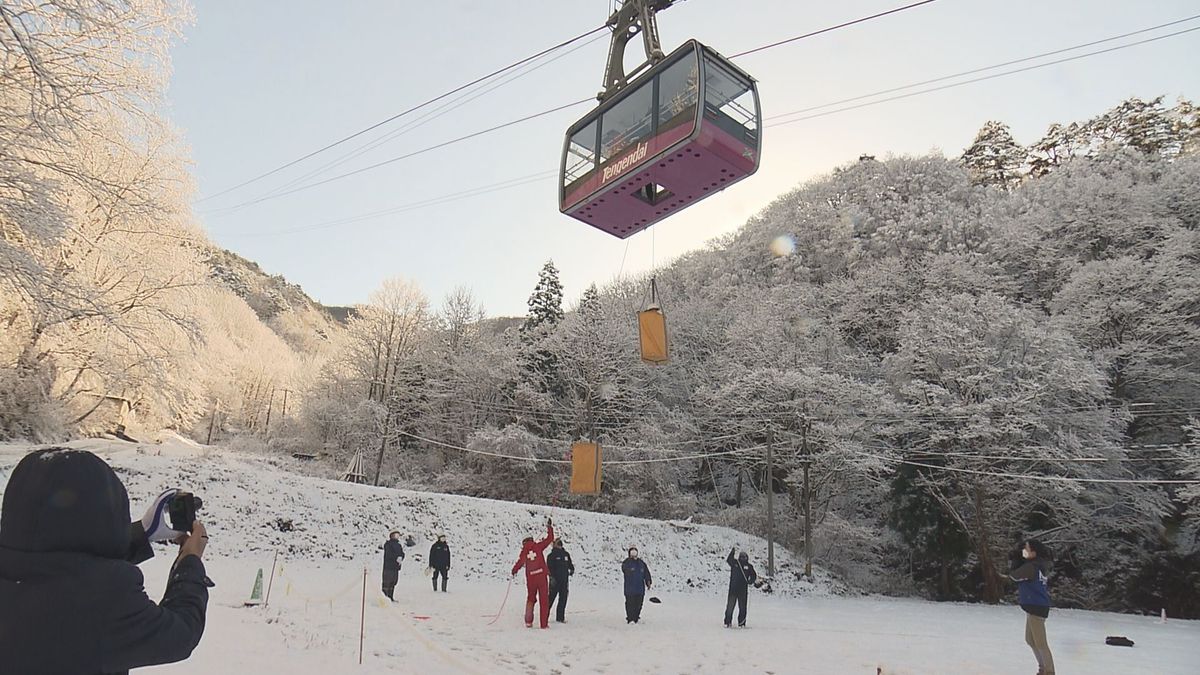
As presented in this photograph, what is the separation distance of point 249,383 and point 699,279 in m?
57.0

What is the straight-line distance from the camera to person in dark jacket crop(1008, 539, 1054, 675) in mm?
7914

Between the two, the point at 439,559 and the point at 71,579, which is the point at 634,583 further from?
the point at 71,579

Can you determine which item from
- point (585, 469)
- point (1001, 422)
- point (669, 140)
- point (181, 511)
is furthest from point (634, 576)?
point (1001, 422)

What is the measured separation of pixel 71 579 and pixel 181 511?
1.64 ft

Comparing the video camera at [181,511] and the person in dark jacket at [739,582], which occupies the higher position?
the video camera at [181,511]

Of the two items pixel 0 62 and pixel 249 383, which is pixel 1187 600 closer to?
pixel 0 62

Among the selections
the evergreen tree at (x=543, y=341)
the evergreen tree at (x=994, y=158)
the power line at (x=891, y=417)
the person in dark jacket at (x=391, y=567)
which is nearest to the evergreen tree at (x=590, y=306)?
the evergreen tree at (x=543, y=341)

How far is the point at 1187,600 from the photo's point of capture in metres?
24.6

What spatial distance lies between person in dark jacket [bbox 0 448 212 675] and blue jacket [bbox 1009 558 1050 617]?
893 centimetres

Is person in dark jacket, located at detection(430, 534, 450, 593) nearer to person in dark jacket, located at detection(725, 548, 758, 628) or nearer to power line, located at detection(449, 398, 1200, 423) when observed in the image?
person in dark jacket, located at detection(725, 548, 758, 628)

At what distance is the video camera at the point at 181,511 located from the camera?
234 cm

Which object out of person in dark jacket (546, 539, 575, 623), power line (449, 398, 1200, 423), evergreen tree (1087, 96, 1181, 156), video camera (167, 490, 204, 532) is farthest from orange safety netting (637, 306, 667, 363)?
evergreen tree (1087, 96, 1181, 156)

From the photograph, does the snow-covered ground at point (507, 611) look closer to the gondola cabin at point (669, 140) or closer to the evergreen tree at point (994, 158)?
the gondola cabin at point (669, 140)

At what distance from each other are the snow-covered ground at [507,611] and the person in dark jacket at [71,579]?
585 cm
